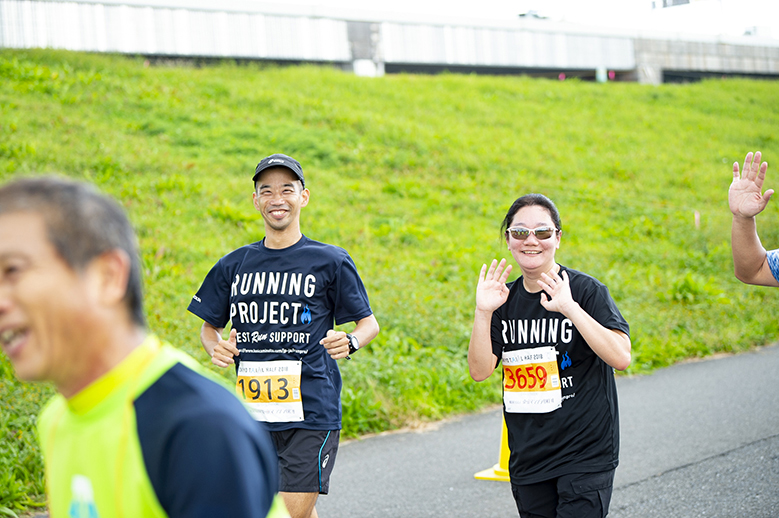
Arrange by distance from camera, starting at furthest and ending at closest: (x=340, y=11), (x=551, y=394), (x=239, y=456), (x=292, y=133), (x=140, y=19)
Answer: (x=340, y=11) → (x=140, y=19) → (x=292, y=133) → (x=551, y=394) → (x=239, y=456)

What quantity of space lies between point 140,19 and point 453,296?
19833 mm

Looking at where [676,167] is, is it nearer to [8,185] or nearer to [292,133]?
[292,133]

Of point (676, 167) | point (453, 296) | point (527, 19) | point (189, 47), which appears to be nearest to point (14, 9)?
point (189, 47)

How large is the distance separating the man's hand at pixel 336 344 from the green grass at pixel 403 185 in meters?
2.85

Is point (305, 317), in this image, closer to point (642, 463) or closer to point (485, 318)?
point (485, 318)

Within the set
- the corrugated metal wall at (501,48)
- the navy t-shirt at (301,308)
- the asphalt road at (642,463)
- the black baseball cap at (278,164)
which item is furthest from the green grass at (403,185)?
the corrugated metal wall at (501,48)

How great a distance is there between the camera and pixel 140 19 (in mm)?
25531

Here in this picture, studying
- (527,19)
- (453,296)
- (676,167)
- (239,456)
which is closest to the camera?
(239,456)

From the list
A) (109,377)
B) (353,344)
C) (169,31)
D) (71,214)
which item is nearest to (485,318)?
(353,344)

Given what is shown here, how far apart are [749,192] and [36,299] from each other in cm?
360

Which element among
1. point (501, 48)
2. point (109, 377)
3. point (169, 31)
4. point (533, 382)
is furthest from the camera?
point (501, 48)

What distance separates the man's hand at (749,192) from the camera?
3.71 m

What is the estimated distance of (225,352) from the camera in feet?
11.9

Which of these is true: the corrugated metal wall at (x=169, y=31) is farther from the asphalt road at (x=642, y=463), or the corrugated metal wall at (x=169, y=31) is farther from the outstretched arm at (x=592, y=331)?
the outstretched arm at (x=592, y=331)
